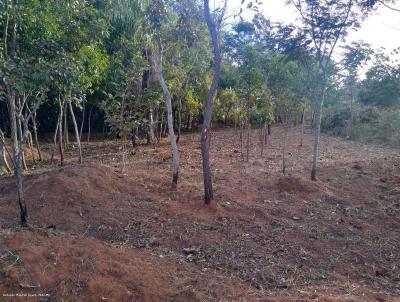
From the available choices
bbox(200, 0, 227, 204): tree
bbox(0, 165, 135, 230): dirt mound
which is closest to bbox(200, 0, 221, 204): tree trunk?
bbox(200, 0, 227, 204): tree

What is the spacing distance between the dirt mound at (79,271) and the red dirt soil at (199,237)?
0.5 inches

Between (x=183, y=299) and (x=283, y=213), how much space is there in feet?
12.5

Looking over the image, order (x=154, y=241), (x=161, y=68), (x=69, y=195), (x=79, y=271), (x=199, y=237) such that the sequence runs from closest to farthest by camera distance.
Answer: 1. (x=79, y=271)
2. (x=154, y=241)
3. (x=199, y=237)
4. (x=69, y=195)
5. (x=161, y=68)

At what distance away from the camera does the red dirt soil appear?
4.68m

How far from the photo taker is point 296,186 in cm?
930

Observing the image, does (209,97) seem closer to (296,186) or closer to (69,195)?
(69,195)

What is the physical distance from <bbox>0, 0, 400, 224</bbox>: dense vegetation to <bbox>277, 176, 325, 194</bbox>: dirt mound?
997mm

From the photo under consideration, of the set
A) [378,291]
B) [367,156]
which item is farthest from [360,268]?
[367,156]

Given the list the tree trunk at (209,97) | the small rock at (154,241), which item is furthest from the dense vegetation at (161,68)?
the small rock at (154,241)

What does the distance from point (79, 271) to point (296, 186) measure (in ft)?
19.1

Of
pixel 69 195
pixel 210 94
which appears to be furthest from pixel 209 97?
pixel 69 195

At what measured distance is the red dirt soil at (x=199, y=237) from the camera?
4.68m

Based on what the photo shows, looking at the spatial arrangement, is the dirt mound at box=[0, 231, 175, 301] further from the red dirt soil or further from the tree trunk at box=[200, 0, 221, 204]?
the tree trunk at box=[200, 0, 221, 204]

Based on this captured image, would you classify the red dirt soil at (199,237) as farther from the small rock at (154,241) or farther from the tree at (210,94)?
the tree at (210,94)
